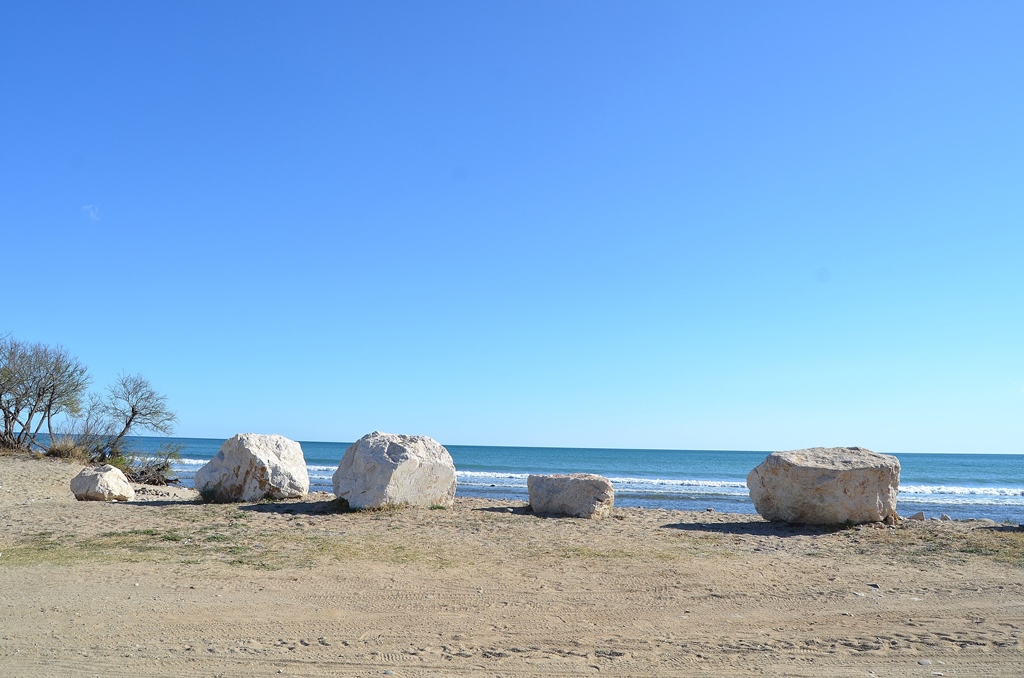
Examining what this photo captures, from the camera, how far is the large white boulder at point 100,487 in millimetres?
17109

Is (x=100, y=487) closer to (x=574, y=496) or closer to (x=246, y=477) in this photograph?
(x=246, y=477)

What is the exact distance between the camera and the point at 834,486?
1337 centimetres

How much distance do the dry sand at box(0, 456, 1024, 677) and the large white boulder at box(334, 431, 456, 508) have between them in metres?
1.37

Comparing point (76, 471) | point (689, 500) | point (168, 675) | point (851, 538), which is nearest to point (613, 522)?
point (851, 538)

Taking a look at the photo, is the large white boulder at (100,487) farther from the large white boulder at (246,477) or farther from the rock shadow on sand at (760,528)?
the rock shadow on sand at (760,528)

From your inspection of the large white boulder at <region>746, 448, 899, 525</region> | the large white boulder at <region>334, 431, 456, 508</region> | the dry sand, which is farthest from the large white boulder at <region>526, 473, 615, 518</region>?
the large white boulder at <region>746, 448, 899, 525</region>

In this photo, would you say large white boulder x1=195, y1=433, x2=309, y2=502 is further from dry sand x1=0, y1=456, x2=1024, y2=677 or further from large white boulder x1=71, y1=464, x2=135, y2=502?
dry sand x1=0, y1=456, x2=1024, y2=677

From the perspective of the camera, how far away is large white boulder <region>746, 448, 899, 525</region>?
1342cm

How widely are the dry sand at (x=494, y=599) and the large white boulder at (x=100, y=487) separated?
13.2 feet

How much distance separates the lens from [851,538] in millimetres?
12344

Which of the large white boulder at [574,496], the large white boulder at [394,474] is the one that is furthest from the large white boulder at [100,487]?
the large white boulder at [574,496]

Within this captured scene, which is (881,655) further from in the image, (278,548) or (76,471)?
(76,471)

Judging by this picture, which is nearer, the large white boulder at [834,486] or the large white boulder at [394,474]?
the large white boulder at [834,486]

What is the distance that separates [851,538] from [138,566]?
35.7ft
